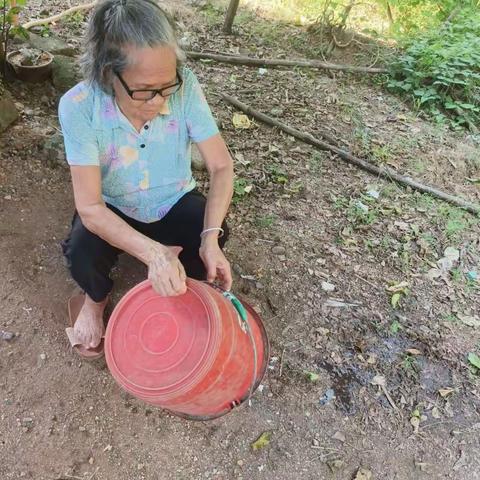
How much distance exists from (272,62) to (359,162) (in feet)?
5.15

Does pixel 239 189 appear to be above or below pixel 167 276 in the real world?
below

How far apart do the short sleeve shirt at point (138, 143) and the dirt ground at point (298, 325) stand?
24.8 inches

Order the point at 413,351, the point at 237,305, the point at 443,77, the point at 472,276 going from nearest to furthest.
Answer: the point at 237,305 → the point at 413,351 → the point at 472,276 → the point at 443,77

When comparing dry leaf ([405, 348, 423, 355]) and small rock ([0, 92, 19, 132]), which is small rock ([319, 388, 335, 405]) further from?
small rock ([0, 92, 19, 132])

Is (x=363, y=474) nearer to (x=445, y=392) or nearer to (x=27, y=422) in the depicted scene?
(x=445, y=392)

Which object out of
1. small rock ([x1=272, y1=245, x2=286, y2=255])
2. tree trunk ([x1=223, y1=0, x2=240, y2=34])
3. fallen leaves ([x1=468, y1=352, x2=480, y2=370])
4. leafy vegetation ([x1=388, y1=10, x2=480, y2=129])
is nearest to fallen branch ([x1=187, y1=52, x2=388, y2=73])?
leafy vegetation ([x1=388, y1=10, x2=480, y2=129])

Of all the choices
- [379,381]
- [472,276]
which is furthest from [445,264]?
[379,381]

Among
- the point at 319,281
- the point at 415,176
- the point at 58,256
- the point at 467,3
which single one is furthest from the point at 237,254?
the point at 467,3

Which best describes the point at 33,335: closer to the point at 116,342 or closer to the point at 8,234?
the point at 8,234

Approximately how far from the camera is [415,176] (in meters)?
3.74

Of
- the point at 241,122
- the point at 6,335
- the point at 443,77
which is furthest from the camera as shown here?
the point at 443,77

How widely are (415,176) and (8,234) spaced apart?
2.79 meters

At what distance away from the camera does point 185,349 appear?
1.54 m

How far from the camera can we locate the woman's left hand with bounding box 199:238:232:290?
1.92 meters
